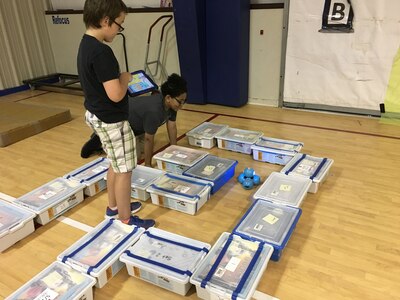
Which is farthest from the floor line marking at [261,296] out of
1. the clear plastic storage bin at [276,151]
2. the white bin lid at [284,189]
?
the clear plastic storage bin at [276,151]

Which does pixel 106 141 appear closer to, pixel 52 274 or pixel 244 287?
pixel 52 274

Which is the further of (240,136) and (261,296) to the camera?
(240,136)

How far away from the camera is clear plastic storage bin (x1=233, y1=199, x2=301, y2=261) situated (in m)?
1.65

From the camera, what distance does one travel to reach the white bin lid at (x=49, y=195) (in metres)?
2.01

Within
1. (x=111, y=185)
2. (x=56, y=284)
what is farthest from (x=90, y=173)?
(x=56, y=284)

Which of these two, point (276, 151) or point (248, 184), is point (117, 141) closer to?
point (248, 184)

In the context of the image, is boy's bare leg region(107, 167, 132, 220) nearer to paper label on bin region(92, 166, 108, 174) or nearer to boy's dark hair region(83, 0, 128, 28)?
paper label on bin region(92, 166, 108, 174)

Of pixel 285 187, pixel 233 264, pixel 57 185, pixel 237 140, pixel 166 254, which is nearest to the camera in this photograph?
pixel 233 264

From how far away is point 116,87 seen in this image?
146cm

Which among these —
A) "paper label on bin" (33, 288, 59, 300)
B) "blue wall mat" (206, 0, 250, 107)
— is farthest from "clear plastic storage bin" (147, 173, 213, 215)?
"blue wall mat" (206, 0, 250, 107)

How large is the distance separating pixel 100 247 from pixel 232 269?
67cm

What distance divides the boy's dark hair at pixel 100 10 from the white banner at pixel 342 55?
2.61m

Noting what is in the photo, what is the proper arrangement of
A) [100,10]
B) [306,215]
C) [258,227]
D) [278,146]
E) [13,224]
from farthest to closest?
[278,146]
[306,215]
[13,224]
[258,227]
[100,10]

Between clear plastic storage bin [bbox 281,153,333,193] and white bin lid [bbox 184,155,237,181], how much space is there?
1.33ft
